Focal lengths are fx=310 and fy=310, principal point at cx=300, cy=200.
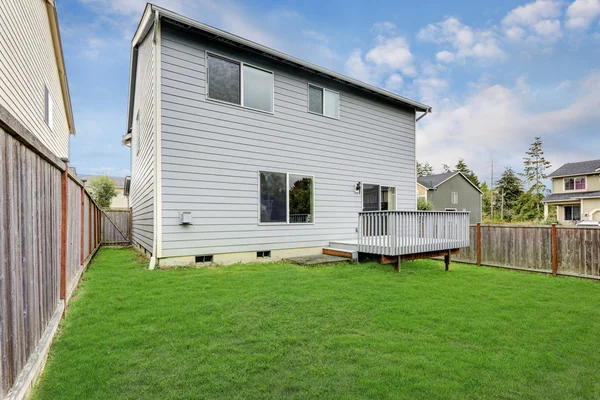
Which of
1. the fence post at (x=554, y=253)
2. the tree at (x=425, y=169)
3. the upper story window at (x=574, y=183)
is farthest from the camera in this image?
the tree at (x=425, y=169)

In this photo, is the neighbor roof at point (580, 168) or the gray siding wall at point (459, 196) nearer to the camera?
A: the neighbor roof at point (580, 168)

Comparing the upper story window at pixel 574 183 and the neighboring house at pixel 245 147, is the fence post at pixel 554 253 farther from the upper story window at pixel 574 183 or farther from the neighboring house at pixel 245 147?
the upper story window at pixel 574 183

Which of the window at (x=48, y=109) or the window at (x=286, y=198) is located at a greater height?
the window at (x=48, y=109)

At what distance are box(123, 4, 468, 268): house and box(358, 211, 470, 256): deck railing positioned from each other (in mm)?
230

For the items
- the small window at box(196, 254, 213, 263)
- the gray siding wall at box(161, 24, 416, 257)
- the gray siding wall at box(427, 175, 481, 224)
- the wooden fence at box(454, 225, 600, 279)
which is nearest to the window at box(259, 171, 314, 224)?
the gray siding wall at box(161, 24, 416, 257)

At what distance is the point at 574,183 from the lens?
25172mm

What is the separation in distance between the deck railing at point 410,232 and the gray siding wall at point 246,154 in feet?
4.96

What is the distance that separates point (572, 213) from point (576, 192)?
1725mm

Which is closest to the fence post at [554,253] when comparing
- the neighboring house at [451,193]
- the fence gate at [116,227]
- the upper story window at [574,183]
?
the fence gate at [116,227]

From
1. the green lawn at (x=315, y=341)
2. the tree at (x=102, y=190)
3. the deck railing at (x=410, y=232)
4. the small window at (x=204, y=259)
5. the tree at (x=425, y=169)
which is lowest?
the green lawn at (x=315, y=341)

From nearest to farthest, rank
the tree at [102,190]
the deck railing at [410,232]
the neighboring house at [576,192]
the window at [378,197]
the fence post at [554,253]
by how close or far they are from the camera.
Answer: the deck railing at [410,232] < the fence post at [554,253] < the window at [378,197] < the neighboring house at [576,192] < the tree at [102,190]

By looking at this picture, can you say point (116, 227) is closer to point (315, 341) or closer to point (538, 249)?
point (315, 341)

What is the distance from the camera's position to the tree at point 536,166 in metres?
35.6

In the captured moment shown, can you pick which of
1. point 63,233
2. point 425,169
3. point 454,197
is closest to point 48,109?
point 63,233
